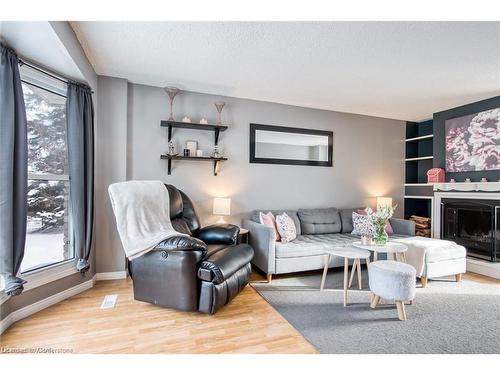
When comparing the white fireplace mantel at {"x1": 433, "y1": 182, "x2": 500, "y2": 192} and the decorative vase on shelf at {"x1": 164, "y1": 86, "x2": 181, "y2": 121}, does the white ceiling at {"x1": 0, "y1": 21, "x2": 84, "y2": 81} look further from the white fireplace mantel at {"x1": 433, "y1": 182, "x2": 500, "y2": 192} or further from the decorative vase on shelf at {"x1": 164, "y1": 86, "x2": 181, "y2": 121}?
the white fireplace mantel at {"x1": 433, "y1": 182, "x2": 500, "y2": 192}

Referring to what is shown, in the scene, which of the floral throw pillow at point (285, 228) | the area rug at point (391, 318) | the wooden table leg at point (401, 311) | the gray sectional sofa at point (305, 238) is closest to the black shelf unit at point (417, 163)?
the gray sectional sofa at point (305, 238)

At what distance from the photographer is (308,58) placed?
96.7 inches

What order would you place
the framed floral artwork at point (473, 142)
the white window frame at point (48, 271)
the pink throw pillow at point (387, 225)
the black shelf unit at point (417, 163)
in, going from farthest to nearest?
1. the black shelf unit at point (417, 163)
2. the pink throw pillow at point (387, 225)
3. the framed floral artwork at point (473, 142)
4. the white window frame at point (48, 271)

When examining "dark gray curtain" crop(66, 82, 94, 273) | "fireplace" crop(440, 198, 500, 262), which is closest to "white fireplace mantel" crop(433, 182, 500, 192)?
"fireplace" crop(440, 198, 500, 262)

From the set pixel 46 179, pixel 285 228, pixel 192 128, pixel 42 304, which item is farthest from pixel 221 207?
pixel 42 304

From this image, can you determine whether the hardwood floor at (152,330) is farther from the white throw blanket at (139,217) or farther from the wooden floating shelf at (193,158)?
the wooden floating shelf at (193,158)

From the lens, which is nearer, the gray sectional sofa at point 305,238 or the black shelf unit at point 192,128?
the gray sectional sofa at point 305,238

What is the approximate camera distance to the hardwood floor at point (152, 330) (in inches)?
66.1

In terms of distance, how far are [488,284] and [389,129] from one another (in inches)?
108

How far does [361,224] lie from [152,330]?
308 cm

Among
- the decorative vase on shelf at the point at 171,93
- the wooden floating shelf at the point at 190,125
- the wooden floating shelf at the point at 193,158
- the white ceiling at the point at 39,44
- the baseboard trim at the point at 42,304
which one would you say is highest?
the decorative vase on shelf at the point at 171,93

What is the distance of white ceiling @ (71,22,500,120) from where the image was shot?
2.00 meters

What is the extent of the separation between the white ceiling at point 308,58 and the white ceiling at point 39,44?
24 cm

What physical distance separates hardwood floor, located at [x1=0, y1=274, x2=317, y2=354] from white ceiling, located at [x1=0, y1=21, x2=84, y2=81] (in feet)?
7.01
